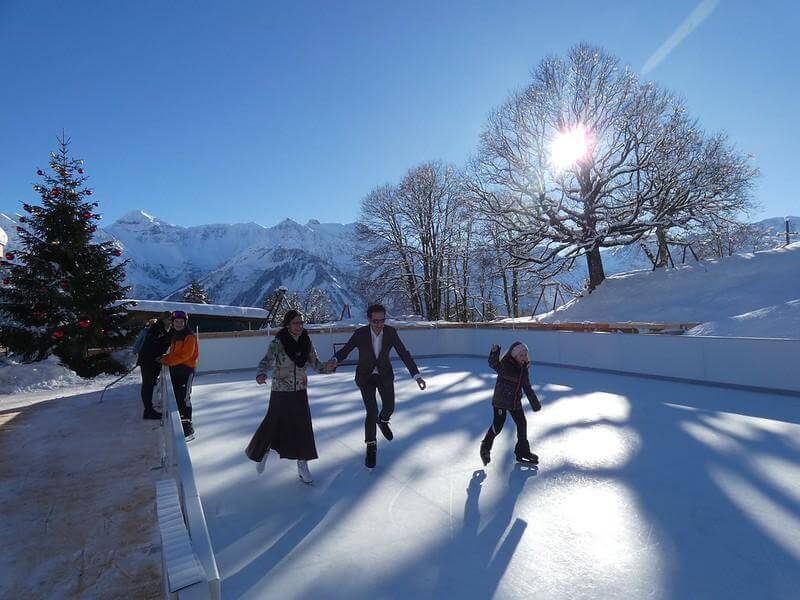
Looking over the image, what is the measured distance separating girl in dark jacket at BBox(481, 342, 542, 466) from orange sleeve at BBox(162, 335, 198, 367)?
3.83m

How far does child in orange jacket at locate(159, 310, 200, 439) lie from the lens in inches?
228

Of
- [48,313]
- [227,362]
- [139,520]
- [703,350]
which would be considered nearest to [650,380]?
[703,350]

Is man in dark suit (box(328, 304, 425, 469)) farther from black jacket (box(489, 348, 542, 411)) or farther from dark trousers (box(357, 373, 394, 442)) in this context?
black jacket (box(489, 348, 542, 411))

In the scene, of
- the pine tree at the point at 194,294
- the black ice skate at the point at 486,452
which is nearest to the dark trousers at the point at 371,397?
the black ice skate at the point at 486,452

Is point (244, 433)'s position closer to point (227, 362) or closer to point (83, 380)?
point (227, 362)

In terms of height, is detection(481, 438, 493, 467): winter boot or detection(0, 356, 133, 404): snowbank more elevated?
detection(0, 356, 133, 404): snowbank

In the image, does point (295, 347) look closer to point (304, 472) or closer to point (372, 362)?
point (372, 362)

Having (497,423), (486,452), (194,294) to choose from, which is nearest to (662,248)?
(497,423)

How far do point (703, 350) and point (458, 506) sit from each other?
24.0 feet

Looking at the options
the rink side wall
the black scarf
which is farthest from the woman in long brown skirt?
the rink side wall

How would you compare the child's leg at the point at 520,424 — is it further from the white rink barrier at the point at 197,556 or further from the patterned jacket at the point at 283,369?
the white rink barrier at the point at 197,556

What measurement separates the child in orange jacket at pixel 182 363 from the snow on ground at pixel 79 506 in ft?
2.04

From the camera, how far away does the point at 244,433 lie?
627cm

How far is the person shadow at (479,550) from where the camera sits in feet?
8.41
